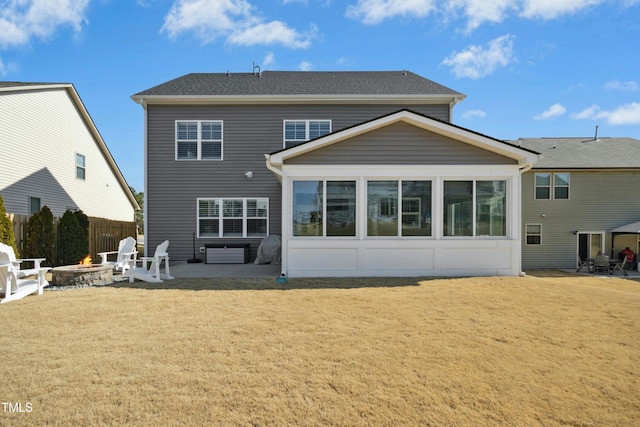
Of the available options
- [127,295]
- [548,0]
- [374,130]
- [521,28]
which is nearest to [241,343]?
[127,295]

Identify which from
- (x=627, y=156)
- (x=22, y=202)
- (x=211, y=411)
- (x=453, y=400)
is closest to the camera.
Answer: (x=211, y=411)

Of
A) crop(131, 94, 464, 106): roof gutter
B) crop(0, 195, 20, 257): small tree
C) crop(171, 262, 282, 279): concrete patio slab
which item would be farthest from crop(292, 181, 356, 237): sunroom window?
crop(0, 195, 20, 257): small tree

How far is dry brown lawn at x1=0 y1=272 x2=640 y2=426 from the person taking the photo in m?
2.78

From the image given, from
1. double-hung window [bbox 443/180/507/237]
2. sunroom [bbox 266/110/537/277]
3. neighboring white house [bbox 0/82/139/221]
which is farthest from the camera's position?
neighboring white house [bbox 0/82/139/221]

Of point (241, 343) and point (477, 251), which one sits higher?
point (477, 251)

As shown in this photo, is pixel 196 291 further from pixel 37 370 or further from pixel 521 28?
pixel 521 28

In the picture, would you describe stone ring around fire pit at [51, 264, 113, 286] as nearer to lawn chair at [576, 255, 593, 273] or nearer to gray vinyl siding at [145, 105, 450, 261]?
gray vinyl siding at [145, 105, 450, 261]

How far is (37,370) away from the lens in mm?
3471

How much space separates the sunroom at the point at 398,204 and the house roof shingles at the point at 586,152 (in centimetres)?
880

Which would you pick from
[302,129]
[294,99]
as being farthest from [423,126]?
[294,99]

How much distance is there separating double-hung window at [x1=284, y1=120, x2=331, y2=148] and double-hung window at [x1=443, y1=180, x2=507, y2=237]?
19.4ft

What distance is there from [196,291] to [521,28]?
12022 mm

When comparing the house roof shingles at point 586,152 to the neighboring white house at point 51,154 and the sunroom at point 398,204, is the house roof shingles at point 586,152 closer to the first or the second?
the sunroom at point 398,204

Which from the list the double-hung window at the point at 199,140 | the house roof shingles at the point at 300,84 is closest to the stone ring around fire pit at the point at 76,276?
the double-hung window at the point at 199,140
